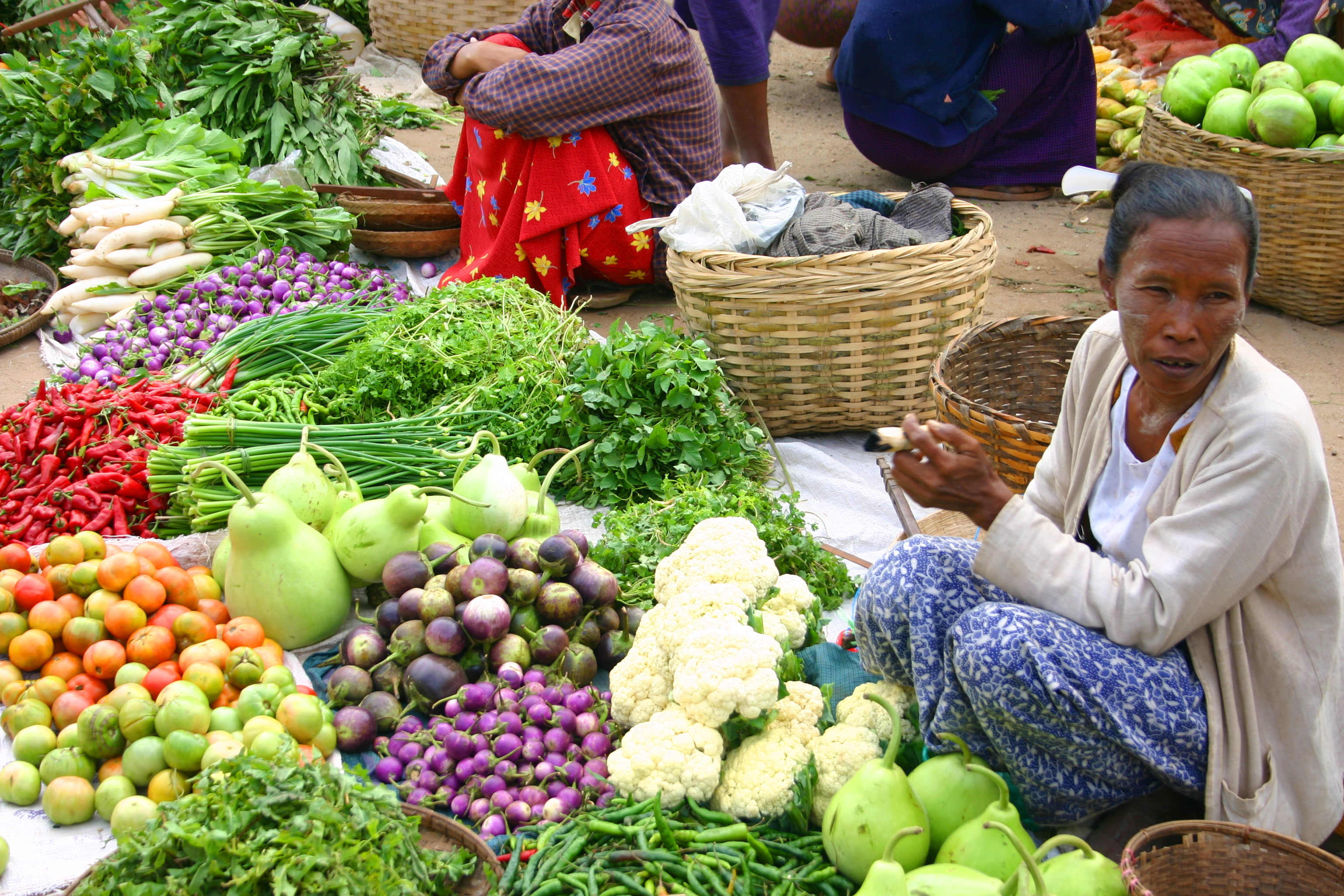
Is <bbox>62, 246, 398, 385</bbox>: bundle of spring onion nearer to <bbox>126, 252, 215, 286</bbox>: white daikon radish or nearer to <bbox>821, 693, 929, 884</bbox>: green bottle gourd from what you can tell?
<bbox>126, 252, 215, 286</bbox>: white daikon radish

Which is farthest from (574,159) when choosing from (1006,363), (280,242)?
(1006,363)

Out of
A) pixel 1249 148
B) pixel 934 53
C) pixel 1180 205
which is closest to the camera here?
pixel 1180 205

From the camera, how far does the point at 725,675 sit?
6.51ft

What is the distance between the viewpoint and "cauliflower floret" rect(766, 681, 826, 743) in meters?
2.08

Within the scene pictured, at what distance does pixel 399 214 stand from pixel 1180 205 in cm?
412

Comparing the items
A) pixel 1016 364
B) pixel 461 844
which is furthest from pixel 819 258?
pixel 461 844

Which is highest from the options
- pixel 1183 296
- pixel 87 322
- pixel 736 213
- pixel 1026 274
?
pixel 1183 296

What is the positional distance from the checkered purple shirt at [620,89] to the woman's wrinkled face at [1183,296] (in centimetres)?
296

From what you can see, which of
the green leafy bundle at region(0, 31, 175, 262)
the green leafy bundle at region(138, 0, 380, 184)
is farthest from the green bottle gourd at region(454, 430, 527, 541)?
the green leafy bundle at region(0, 31, 175, 262)

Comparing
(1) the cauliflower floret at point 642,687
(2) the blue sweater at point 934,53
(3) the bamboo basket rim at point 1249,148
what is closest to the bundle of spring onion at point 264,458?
(1) the cauliflower floret at point 642,687

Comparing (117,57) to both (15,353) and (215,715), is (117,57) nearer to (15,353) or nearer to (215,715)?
(15,353)

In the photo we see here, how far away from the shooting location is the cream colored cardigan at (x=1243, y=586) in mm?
1676

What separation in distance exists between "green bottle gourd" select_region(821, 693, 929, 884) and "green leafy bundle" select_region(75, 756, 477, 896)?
70 centimetres

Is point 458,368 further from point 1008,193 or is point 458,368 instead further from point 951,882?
point 1008,193
